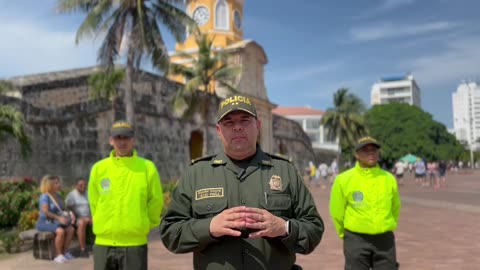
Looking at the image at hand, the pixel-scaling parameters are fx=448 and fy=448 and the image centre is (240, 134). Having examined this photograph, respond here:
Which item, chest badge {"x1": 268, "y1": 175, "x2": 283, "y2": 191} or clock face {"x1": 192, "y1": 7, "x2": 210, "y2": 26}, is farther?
clock face {"x1": 192, "y1": 7, "x2": 210, "y2": 26}

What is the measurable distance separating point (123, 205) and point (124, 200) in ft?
0.13

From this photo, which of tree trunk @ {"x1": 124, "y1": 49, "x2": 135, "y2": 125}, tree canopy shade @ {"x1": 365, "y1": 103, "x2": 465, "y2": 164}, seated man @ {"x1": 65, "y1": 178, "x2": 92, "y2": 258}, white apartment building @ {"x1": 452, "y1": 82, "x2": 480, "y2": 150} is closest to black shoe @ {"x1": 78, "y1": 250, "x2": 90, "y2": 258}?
seated man @ {"x1": 65, "y1": 178, "x2": 92, "y2": 258}

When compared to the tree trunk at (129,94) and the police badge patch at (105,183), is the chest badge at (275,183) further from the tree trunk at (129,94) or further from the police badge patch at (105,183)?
the tree trunk at (129,94)

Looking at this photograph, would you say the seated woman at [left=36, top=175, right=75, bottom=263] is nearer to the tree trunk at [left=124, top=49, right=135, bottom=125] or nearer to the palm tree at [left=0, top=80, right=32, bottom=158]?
the palm tree at [left=0, top=80, right=32, bottom=158]

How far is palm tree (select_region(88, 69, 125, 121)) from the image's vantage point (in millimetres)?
16000

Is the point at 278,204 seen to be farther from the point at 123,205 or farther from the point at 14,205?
the point at 14,205

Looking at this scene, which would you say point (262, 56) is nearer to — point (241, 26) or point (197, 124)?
point (241, 26)

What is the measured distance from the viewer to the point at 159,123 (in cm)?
2106

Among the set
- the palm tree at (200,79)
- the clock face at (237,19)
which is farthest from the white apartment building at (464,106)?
the palm tree at (200,79)

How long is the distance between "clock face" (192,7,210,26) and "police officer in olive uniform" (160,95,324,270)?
31.2m

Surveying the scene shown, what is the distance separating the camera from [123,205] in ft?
11.3

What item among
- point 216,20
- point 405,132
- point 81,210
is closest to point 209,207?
point 81,210

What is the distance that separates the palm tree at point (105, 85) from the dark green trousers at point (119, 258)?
1277 cm

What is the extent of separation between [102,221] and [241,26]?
32321 millimetres
